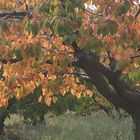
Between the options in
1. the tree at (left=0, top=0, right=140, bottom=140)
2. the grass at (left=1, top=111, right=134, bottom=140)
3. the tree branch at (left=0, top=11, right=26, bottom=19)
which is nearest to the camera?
the tree at (left=0, top=0, right=140, bottom=140)

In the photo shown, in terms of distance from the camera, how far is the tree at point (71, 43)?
731 centimetres

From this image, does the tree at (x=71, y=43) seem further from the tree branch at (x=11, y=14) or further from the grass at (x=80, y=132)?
the grass at (x=80, y=132)

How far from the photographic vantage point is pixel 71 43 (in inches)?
314

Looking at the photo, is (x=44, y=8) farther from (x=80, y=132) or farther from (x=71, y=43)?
(x=80, y=132)

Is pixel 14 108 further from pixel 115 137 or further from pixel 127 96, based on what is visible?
pixel 127 96

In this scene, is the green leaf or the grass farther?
the grass

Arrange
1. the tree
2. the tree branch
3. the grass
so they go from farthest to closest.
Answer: the grass → the tree branch → the tree

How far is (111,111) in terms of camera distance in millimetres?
29125

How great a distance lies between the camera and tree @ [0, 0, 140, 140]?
24.0ft

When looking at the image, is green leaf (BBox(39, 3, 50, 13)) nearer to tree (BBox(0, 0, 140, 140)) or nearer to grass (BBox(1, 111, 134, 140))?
tree (BBox(0, 0, 140, 140))

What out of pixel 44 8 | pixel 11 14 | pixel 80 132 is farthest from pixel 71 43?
pixel 80 132

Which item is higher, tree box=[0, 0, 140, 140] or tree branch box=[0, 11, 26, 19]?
tree branch box=[0, 11, 26, 19]

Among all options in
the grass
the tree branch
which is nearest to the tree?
the tree branch

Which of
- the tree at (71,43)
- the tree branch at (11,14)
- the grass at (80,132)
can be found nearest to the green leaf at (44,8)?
the tree at (71,43)
